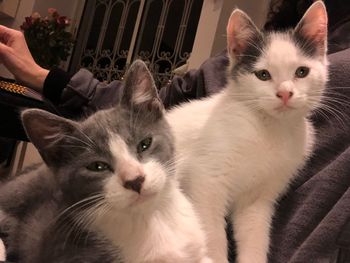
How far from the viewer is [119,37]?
3.62 metres

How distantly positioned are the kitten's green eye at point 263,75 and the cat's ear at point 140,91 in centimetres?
31

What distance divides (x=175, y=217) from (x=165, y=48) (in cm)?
260

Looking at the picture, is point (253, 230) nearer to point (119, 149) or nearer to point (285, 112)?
point (285, 112)

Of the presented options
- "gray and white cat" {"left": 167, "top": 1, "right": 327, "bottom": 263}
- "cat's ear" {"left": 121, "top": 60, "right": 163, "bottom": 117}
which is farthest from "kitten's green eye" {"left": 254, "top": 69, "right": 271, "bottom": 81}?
"cat's ear" {"left": 121, "top": 60, "right": 163, "bottom": 117}

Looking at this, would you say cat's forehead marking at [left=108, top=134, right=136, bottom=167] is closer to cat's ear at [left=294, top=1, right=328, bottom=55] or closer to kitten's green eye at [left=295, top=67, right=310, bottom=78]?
kitten's green eye at [left=295, top=67, right=310, bottom=78]

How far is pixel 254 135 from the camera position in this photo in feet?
3.52

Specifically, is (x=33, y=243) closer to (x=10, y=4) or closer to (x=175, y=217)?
(x=175, y=217)

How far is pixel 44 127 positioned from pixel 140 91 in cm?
24

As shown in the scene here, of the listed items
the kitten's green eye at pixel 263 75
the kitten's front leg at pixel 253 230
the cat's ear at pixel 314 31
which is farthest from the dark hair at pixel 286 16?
the kitten's front leg at pixel 253 230

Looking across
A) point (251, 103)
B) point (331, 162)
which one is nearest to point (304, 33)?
point (251, 103)

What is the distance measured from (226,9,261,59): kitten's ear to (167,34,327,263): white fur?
6cm

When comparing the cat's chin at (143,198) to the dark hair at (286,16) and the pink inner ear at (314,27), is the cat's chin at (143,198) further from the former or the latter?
the dark hair at (286,16)

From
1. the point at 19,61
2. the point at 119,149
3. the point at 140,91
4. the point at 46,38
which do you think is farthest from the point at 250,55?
the point at 46,38

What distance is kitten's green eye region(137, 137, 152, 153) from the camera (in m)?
0.87
